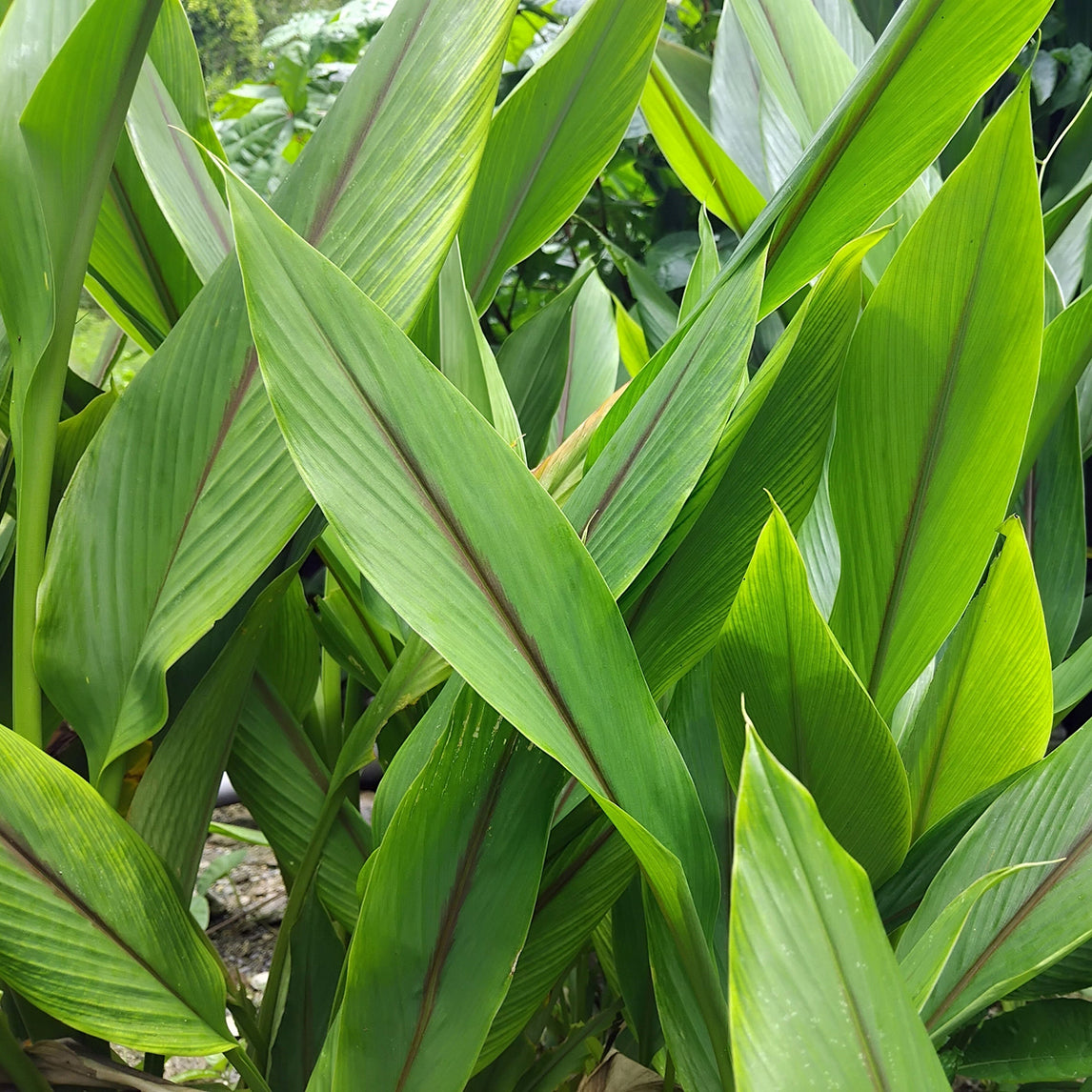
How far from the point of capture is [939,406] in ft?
1.20

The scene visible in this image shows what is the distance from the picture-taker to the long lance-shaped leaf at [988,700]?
1.11 feet

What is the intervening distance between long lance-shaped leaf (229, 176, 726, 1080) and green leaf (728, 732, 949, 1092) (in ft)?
0.18

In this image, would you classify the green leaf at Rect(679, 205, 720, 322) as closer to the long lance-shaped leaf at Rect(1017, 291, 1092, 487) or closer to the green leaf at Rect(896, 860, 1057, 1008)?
the long lance-shaped leaf at Rect(1017, 291, 1092, 487)

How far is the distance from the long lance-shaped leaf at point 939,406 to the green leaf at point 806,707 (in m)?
0.06

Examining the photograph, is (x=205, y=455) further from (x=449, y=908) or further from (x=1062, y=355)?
(x=1062, y=355)

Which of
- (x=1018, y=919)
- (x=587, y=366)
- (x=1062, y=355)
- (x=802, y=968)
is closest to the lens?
(x=802, y=968)

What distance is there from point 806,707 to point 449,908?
0.47ft

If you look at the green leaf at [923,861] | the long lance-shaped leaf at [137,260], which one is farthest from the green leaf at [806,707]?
the long lance-shaped leaf at [137,260]

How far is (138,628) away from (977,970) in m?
0.33

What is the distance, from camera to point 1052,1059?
392 mm

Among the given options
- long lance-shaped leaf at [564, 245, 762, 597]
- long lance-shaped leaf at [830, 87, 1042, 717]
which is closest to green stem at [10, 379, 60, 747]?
long lance-shaped leaf at [564, 245, 762, 597]

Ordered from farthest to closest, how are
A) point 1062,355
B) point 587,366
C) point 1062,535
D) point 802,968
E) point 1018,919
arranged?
1. point 587,366
2. point 1062,535
3. point 1062,355
4. point 1018,919
5. point 802,968

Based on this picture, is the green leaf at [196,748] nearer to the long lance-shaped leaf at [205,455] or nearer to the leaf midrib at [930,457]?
the long lance-shaped leaf at [205,455]

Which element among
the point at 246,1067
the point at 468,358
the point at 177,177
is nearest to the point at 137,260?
the point at 177,177
